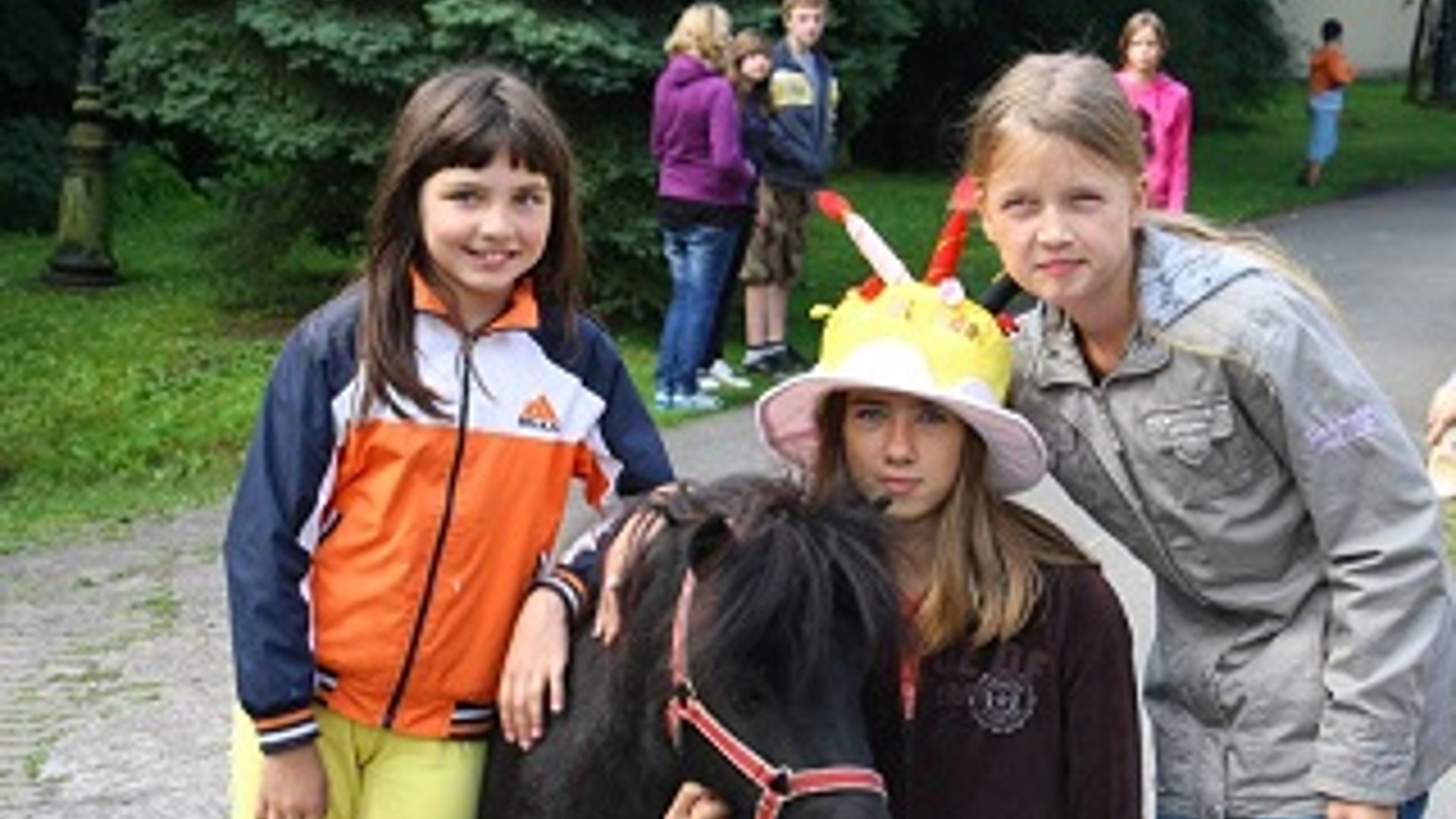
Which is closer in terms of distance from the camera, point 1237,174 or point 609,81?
point 609,81

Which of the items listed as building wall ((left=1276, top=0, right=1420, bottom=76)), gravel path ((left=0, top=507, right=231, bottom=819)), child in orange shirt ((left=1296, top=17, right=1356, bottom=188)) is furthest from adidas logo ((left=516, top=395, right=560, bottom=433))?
building wall ((left=1276, top=0, right=1420, bottom=76))

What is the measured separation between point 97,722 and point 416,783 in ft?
12.5

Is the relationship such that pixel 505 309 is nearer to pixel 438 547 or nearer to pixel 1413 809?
pixel 438 547

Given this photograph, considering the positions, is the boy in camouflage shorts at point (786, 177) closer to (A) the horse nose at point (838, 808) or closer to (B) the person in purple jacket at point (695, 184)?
(B) the person in purple jacket at point (695, 184)

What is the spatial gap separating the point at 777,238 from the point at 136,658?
534 centimetres

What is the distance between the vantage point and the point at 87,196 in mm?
15586

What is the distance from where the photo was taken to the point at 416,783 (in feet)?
11.1

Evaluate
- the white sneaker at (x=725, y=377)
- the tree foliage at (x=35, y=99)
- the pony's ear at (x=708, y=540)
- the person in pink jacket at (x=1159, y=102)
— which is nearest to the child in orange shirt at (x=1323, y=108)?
the person in pink jacket at (x=1159, y=102)

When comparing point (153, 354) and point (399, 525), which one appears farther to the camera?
point (153, 354)

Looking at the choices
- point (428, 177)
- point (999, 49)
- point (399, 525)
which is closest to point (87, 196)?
point (999, 49)

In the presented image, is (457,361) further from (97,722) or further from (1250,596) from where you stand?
(97,722)

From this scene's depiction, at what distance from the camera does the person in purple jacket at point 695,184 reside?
1098 centimetres

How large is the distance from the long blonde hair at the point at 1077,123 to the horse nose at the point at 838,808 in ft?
3.19

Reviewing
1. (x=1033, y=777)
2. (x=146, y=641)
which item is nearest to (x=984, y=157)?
(x=1033, y=777)
